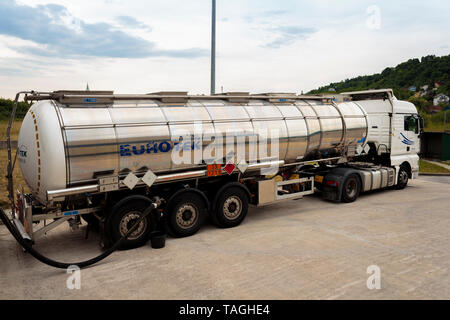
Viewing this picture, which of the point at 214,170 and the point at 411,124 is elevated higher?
the point at 411,124

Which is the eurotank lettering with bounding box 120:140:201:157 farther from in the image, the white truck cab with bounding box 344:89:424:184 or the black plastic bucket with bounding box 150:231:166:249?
the white truck cab with bounding box 344:89:424:184

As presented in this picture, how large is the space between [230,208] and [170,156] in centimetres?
235

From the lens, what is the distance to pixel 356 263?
723cm

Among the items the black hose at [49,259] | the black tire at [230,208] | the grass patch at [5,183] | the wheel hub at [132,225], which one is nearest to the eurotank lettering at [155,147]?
the black hose at [49,259]

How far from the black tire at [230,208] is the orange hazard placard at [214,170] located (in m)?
0.52

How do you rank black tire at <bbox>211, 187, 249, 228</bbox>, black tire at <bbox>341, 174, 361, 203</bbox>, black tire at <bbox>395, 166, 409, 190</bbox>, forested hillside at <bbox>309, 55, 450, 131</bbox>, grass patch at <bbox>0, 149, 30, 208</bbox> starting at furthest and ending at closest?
forested hillside at <bbox>309, 55, 450, 131</bbox>
black tire at <bbox>395, 166, 409, 190</bbox>
black tire at <bbox>341, 174, 361, 203</bbox>
grass patch at <bbox>0, 149, 30, 208</bbox>
black tire at <bbox>211, 187, 249, 228</bbox>

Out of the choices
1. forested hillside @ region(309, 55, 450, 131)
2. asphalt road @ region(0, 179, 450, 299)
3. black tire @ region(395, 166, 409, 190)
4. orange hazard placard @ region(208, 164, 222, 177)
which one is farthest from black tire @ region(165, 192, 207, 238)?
forested hillside @ region(309, 55, 450, 131)

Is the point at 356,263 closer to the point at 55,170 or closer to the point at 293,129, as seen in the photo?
the point at 293,129

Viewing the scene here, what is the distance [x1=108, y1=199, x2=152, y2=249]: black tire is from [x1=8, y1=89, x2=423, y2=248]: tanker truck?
0.07 ft

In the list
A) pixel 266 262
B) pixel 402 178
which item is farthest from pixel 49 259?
pixel 402 178

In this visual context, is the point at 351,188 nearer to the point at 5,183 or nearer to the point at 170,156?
the point at 170,156

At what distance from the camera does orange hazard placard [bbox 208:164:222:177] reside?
9.23 metres

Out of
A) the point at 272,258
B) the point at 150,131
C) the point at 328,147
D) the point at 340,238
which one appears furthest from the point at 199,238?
the point at 328,147

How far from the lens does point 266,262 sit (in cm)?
727
